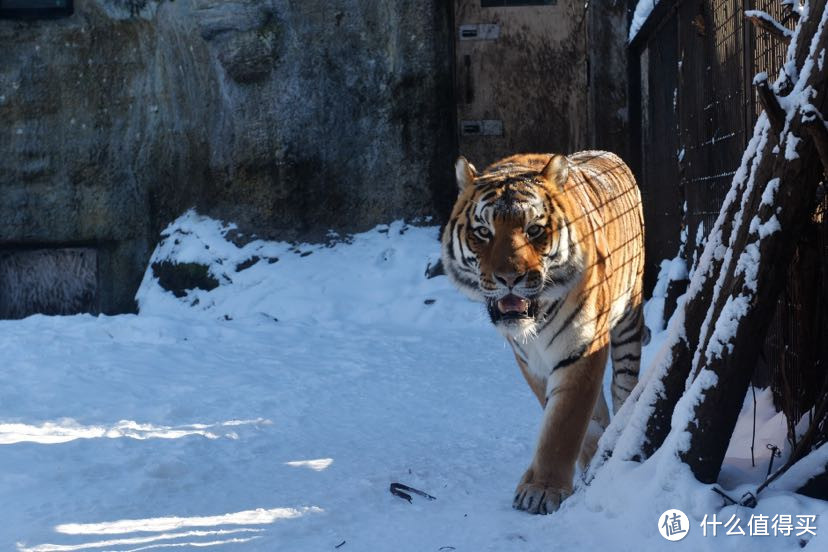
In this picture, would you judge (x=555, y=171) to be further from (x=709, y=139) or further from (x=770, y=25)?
(x=709, y=139)

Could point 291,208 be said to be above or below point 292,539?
above

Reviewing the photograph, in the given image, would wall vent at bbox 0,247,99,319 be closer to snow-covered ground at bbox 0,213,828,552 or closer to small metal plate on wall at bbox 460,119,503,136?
snow-covered ground at bbox 0,213,828,552

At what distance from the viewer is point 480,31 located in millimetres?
10336

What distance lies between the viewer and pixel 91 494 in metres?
3.79

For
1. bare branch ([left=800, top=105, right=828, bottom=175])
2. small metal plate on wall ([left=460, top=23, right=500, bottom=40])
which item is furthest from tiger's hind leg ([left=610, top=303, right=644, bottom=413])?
small metal plate on wall ([left=460, top=23, right=500, bottom=40])

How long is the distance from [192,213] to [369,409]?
17.4 feet

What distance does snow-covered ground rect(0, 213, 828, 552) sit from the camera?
3.11 meters

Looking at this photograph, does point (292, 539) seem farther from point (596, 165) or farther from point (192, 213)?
point (192, 213)

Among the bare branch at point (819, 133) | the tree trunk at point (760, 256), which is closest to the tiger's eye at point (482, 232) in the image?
the tree trunk at point (760, 256)

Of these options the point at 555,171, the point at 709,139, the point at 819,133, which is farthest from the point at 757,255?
the point at 709,139

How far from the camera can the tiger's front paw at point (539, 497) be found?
337 centimetres

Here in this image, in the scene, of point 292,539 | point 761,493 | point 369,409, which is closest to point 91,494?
point 292,539

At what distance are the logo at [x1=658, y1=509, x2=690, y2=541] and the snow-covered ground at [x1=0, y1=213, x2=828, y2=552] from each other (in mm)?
28

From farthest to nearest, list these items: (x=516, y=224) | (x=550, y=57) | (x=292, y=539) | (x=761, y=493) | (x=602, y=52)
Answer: (x=550, y=57) → (x=602, y=52) → (x=516, y=224) → (x=292, y=539) → (x=761, y=493)
